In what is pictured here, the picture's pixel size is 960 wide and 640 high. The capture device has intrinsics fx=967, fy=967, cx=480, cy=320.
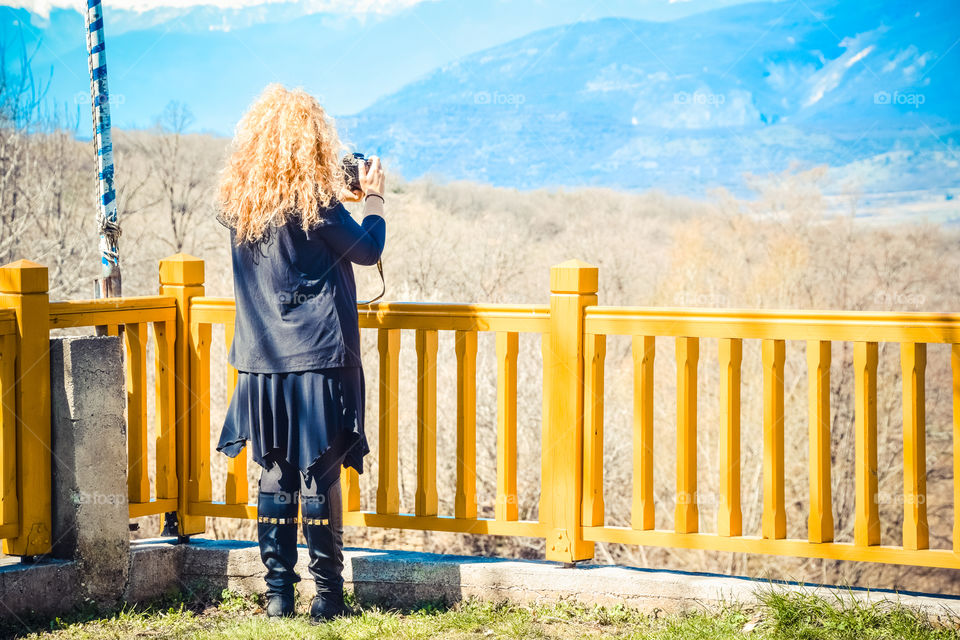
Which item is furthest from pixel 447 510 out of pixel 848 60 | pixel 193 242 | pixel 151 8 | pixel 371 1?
pixel 371 1

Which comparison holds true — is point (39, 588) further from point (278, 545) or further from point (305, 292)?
A: point (305, 292)

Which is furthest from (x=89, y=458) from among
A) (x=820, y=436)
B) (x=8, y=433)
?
(x=820, y=436)

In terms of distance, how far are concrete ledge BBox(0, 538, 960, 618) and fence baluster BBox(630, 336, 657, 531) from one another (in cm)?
24

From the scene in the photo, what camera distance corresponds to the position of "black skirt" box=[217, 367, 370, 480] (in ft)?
11.4

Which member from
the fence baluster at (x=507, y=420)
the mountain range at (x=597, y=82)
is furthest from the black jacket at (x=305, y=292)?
the mountain range at (x=597, y=82)

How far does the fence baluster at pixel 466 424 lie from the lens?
4008mm

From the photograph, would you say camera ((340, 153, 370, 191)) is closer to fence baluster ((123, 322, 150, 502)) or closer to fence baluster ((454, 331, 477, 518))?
fence baluster ((454, 331, 477, 518))

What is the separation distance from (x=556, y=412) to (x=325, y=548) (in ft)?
3.49

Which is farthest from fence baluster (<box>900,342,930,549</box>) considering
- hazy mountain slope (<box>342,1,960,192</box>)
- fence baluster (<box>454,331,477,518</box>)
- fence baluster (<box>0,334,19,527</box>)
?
hazy mountain slope (<box>342,1,960,192</box>)

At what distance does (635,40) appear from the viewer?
46344mm

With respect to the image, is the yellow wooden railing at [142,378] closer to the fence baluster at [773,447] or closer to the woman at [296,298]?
the woman at [296,298]

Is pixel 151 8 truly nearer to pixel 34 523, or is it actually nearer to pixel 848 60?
pixel 848 60

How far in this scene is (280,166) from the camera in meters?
3.42

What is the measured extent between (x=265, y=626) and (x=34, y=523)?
1.03m
